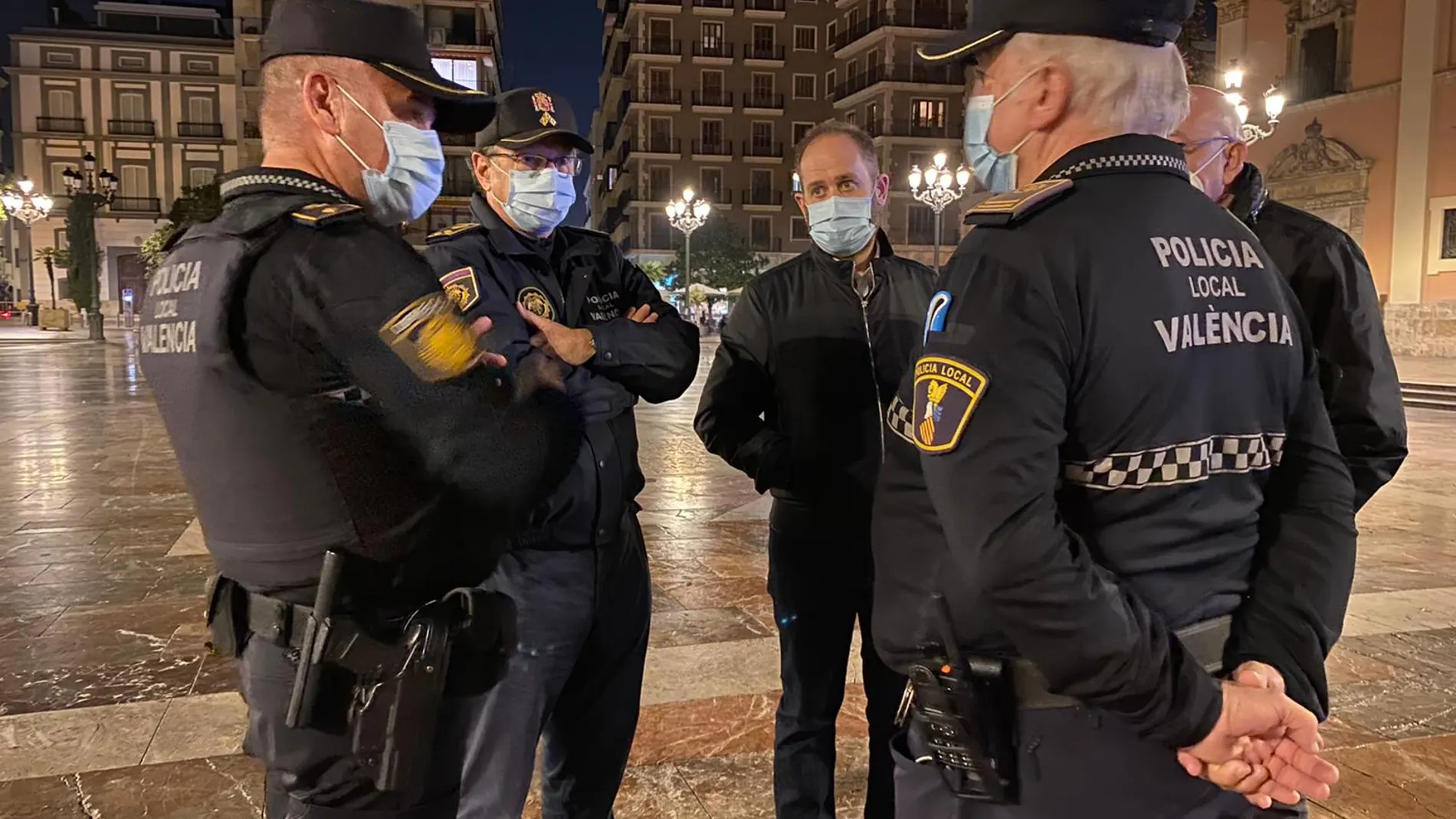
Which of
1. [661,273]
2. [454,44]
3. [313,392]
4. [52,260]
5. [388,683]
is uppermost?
[454,44]

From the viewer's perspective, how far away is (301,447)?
151 cm

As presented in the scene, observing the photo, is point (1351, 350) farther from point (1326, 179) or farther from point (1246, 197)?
point (1326, 179)

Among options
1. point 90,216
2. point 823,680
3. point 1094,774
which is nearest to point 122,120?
point 90,216

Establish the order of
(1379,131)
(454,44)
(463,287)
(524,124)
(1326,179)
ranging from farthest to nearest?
(454,44), (1326,179), (1379,131), (524,124), (463,287)

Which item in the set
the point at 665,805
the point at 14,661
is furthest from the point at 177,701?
the point at 665,805

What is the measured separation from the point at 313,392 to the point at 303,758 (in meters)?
0.61

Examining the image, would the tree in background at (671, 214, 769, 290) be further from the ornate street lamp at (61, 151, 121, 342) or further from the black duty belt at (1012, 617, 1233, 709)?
the black duty belt at (1012, 617, 1233, 709)

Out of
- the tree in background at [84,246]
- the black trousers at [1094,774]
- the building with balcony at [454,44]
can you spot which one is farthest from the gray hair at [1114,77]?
the building with balcony at [454,44]

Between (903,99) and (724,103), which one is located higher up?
(724,103)

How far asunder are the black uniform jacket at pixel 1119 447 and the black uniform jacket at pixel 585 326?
97 centimetres

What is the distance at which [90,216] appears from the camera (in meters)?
30.8

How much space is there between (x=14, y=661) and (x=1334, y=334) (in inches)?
190

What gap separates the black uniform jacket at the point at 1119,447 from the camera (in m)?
1.29

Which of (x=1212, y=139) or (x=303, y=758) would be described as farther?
(x=1212, y=139)
